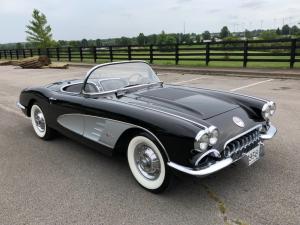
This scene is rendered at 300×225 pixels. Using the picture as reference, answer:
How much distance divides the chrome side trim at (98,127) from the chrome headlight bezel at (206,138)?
1.10ft

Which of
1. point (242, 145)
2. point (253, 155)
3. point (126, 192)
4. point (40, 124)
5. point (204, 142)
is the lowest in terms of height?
point (126, 192)

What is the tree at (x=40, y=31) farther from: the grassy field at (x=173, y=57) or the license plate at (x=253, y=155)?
the license plate at (x=253, y=155)

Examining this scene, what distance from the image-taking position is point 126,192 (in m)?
3.22

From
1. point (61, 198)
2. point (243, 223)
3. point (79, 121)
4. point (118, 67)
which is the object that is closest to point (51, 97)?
point (79, 121)

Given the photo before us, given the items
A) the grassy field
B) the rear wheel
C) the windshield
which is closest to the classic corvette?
the windshield

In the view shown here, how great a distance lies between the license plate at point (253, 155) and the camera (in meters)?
3.10

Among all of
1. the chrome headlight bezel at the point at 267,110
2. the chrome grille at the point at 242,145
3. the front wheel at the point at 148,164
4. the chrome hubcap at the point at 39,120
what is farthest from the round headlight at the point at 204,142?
the chrome hubcap at the point at 39,120

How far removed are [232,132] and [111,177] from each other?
1.48 metres

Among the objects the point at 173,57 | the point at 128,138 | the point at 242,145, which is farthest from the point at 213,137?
the point at 173,57

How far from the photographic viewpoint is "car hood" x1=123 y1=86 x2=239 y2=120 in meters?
3.22

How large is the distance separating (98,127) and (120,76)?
0.90 metres

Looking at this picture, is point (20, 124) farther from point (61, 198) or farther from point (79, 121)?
point (61, 198)

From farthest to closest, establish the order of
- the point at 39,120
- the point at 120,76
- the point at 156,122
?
the point at 39,120, the point at 120,76, the point at 156,122

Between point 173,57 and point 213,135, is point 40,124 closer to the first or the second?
point 213,135
